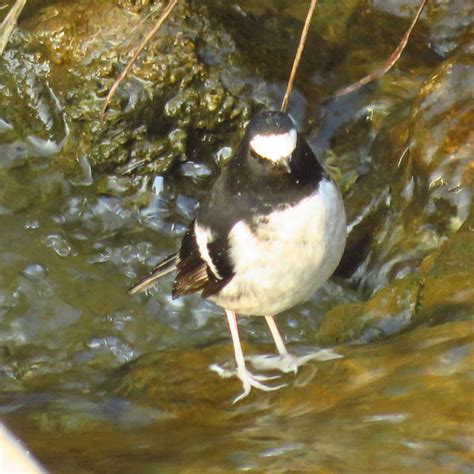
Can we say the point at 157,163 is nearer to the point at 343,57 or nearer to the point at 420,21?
the point at 343,57

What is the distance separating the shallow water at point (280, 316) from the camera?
4125 mm

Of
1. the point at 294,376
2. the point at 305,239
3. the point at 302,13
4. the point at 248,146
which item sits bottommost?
the point at 294,376

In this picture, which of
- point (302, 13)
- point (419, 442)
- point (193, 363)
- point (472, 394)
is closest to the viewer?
point (419, 442)

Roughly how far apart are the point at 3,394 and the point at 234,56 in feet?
9.37

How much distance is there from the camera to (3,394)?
573cm

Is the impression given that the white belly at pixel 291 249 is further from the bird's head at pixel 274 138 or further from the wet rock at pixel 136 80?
the wet rock at pixel 136 80

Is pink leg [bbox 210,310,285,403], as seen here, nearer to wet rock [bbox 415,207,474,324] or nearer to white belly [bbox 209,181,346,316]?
white belly [bbox 209,181,346,316]

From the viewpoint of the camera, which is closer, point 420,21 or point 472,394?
point 472,394

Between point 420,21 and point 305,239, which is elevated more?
point 420,21

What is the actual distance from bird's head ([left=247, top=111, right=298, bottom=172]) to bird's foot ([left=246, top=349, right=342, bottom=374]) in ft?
3.20

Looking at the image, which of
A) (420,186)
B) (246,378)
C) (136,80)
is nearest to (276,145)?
(246,378)

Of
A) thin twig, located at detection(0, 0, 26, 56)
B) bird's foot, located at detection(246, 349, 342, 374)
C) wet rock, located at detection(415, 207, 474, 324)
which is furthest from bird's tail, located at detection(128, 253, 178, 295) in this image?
thin twig, located at detection(0, 0, 26, 56)

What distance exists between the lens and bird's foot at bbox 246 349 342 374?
205 inches

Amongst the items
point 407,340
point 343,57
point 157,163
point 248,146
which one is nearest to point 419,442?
point 407,340
